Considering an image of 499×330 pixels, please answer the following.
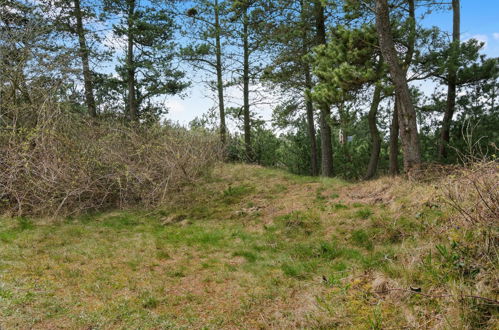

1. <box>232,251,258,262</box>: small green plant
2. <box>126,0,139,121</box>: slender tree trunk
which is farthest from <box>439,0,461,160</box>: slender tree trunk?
<box>126,0,139,121</box>: slender tree trunk

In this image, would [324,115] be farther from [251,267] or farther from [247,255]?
[251,267]

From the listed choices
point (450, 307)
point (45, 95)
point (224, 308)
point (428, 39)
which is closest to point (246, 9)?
point (428, 39)

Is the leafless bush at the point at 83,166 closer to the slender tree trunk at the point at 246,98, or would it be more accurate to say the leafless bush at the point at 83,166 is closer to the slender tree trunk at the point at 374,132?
the slender tree trunk at the point at 374,132

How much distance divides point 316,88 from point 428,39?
11.9 ft

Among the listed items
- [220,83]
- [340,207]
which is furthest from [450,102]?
[220,83]

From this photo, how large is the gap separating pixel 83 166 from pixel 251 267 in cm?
552

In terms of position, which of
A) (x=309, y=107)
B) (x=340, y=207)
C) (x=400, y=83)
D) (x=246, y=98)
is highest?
(x=246, y=98)

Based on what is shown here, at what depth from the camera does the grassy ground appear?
124 inches

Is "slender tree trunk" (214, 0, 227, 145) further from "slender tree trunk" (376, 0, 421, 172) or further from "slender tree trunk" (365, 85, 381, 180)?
"slender tree trunk" (376, 0, 421, 172)

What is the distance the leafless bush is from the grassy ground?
621 mm

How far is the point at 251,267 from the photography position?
508 centimetres

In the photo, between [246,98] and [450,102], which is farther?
[246,98]

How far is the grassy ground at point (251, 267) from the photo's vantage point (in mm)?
3141

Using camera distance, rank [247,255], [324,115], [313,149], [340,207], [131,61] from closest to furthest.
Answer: [247,255]
[340,207]
[324,115]
[313,149]
[131,61]
